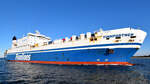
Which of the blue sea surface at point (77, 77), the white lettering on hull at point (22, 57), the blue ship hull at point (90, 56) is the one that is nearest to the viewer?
the blue sea surface at point (77, 77)

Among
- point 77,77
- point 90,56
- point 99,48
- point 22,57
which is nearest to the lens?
point 77,77

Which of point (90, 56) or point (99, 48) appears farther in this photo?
point (90, 56)

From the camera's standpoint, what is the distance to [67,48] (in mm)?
25000

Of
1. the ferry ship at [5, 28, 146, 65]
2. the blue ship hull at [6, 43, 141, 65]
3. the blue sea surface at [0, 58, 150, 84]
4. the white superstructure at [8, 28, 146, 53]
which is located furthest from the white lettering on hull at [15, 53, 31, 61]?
the blue sea surface at [0, 58, 150, 84]

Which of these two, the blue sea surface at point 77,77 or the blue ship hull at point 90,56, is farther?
the blue ship hull at point 90,56

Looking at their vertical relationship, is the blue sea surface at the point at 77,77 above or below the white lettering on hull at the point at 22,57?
below

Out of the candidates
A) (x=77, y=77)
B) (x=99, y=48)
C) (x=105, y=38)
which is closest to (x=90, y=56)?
(x=99, y=48)

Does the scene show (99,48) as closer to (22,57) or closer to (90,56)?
(90,56)

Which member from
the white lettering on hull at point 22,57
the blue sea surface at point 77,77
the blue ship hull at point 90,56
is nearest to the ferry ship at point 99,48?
the blue ship hull at point 90,56

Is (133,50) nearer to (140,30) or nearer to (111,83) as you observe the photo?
(140,30)

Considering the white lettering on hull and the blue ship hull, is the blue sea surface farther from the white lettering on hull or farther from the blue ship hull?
the white lettering on hull

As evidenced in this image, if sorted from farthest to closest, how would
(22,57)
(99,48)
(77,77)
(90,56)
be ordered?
(22,57), (90,56), (99,48), (77,77)

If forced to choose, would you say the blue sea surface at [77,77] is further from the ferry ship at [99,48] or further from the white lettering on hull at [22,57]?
the white lettering on hull at [22,57]

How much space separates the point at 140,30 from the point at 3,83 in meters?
23.2
